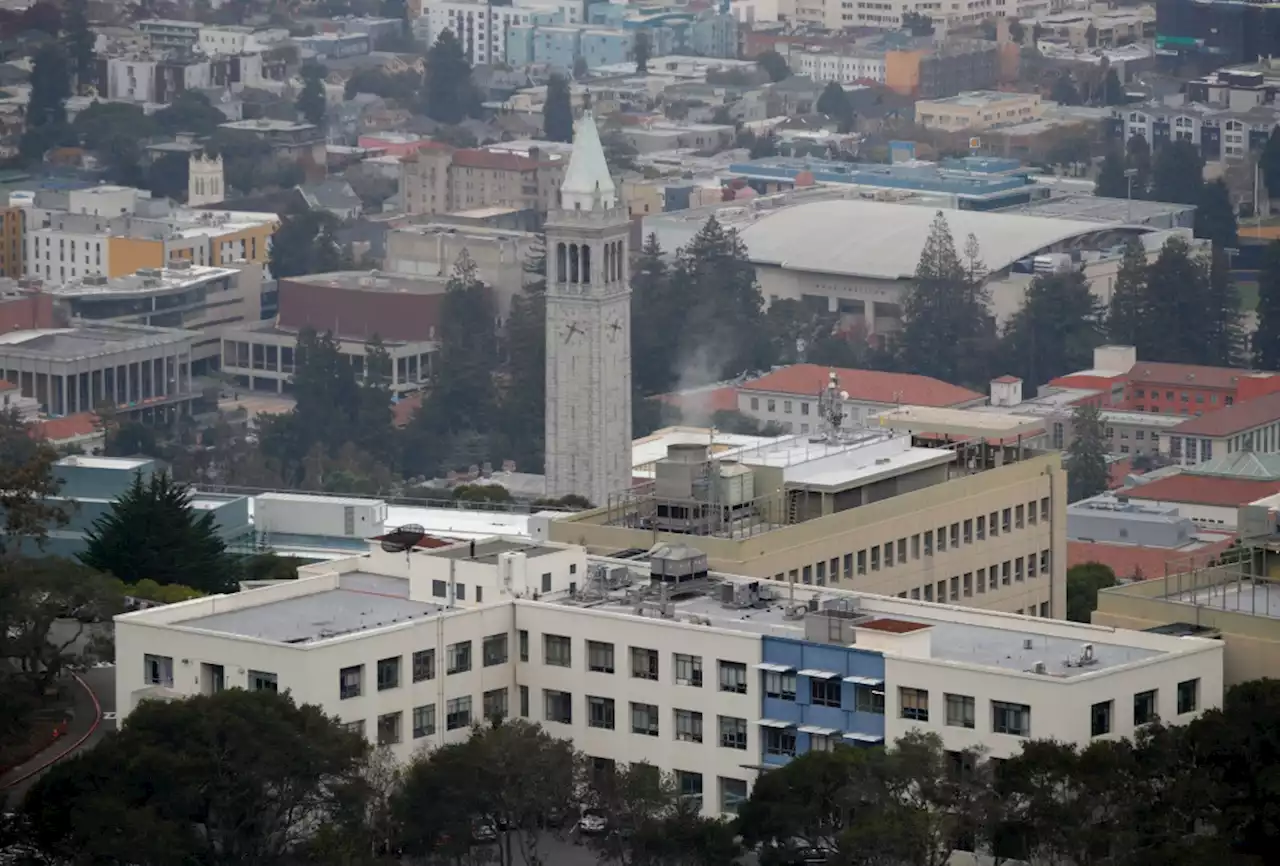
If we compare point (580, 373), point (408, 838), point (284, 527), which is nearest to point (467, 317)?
point (580, 373)

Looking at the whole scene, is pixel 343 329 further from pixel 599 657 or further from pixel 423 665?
pixel 423 665

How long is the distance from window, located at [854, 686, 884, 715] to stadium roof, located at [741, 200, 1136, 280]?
109980 mm

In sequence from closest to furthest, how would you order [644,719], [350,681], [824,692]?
[824,692] < [350,681] < [644,719]

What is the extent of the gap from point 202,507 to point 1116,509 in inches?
1230

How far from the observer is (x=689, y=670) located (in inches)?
2694

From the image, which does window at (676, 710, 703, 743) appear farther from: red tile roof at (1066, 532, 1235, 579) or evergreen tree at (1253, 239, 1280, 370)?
evergreen tree at (1253, 239, 1280, 370)

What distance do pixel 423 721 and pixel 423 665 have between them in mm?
776

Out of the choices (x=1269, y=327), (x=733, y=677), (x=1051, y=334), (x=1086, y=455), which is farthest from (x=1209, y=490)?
(x=733, y=677)

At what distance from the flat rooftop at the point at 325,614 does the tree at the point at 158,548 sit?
13656 millimetres

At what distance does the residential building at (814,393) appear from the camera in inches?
5856

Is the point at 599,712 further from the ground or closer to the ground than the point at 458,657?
closer to the ground

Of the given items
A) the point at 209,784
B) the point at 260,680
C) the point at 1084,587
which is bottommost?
the point at 1084,587

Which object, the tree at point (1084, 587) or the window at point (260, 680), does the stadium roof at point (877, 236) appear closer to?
the tree at point (1084, 587)

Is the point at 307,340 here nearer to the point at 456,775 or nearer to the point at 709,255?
the point at 709,255
